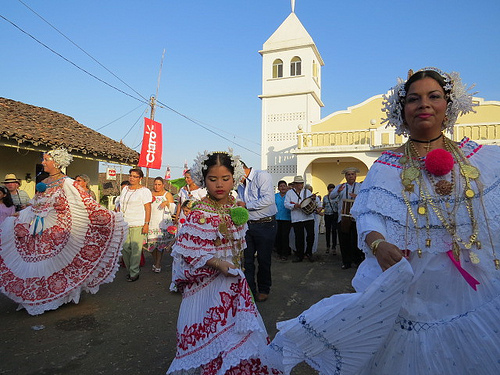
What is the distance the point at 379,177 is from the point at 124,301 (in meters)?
4.48

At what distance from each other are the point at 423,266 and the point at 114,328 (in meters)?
3.70

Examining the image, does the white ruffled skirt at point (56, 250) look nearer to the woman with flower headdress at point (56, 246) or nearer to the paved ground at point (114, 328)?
the woman with flower headdress at point (56, 246)

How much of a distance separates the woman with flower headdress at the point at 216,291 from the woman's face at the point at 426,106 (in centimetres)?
136

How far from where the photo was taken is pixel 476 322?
1.50m

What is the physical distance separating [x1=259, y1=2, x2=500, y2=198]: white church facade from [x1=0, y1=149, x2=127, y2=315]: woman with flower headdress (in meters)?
14.6

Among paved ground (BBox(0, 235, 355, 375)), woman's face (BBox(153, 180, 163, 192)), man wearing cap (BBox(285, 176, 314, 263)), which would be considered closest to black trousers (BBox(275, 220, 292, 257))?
man wearing cap (BBox(285, 176, 314, 263))

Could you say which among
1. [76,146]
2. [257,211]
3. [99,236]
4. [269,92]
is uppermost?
[269,92]

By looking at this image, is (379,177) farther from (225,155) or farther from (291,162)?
(291,162)

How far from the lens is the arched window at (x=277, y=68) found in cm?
2244

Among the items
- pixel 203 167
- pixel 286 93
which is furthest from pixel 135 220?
pixel 286 93

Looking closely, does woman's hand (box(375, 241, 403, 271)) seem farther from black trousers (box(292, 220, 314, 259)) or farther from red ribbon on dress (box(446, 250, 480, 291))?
black trousers (box(292, 220, 314, 259))

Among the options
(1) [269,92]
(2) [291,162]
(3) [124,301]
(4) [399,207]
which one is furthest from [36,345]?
(1) [269,92]

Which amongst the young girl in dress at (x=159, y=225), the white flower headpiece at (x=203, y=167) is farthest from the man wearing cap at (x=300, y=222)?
the white flower headpiece at (x=203, y=167)

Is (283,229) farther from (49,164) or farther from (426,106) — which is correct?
(426,106)
